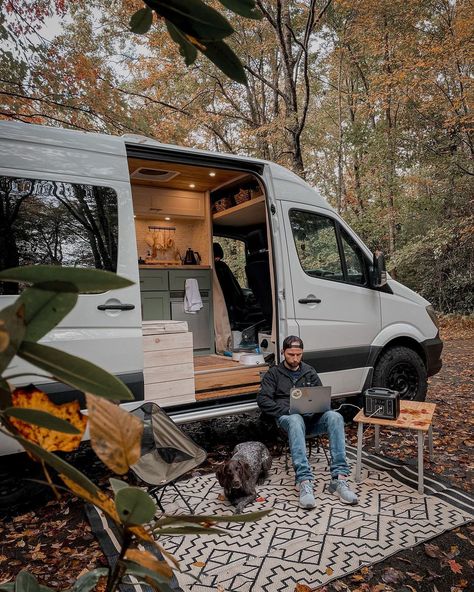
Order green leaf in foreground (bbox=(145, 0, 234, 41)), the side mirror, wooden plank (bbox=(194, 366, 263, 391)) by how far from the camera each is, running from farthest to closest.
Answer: the side mirror < wooden plank (bbox=(194, 366, 263, 391)) < green leaf in foreground (bbox=(145, 0, 234, 41))

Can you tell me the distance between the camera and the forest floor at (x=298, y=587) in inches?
78.7

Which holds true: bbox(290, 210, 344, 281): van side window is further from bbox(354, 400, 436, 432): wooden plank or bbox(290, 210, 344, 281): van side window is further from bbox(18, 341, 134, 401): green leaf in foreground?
bbox(18, 341, 134, 401): green leaf in foreground

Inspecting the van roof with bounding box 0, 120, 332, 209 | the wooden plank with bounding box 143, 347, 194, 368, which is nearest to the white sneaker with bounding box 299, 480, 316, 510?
the wooden plank with bounding box 143, 347, 194, 368

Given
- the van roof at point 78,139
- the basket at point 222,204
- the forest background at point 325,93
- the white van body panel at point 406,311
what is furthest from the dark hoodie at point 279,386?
the forest background at point 325,93

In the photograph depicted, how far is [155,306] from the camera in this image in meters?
5.35

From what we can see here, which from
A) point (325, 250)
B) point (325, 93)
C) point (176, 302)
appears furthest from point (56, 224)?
point (325, 93)

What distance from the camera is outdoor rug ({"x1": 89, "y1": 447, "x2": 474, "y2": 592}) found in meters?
2.05

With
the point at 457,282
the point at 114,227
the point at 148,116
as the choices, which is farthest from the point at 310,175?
the point at 114,227

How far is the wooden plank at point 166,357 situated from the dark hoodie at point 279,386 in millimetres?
629

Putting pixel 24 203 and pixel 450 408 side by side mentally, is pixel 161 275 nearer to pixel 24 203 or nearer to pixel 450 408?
pixel 24 203

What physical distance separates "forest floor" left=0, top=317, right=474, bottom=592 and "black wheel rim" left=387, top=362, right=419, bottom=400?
396mm

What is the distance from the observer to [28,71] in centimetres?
572

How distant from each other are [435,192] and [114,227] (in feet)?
32.8

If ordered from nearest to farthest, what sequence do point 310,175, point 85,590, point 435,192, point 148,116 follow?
point 85,590 < point 148,116 < point 435,192 < point 310,175
